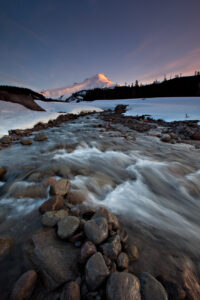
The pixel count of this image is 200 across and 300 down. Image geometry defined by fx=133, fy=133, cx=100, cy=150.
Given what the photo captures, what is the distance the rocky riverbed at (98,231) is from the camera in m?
0.99

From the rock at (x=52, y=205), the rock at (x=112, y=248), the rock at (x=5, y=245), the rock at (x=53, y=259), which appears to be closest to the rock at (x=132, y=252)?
the rock at (x=112, y=248)

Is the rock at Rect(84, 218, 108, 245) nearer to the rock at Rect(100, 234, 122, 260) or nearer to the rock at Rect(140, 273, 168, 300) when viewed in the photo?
the rock at Rect(100, 234, 122, 260)

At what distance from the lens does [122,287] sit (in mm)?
923

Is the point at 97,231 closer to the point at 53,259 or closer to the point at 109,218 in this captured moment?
the point at 109,218

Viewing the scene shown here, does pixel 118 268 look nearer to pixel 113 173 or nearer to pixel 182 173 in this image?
pixel 113 173

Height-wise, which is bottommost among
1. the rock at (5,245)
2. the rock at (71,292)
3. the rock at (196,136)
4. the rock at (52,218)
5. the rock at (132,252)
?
the rock at (196,136)

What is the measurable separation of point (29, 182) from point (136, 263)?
86.9 inches

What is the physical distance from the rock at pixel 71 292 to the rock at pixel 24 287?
0.25 metres

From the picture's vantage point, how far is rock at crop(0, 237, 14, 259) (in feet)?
4.23

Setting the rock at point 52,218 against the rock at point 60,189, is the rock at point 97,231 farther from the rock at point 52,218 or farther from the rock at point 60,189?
the rock at point 60,189

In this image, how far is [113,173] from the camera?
336cm

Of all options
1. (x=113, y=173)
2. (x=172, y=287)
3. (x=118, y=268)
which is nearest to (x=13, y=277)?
(x=118, y=268)

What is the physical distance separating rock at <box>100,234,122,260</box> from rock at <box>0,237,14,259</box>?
941 mm

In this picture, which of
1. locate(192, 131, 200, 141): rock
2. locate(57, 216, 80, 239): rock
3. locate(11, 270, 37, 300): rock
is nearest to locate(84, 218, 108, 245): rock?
locate(57, 216, 80, 239): rock
